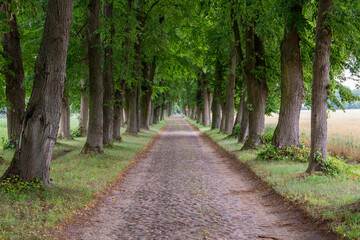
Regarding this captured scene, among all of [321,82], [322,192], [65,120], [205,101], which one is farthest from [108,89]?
[205,101]

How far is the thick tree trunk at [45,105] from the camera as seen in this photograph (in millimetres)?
7000

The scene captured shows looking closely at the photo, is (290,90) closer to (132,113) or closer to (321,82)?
(321,82)

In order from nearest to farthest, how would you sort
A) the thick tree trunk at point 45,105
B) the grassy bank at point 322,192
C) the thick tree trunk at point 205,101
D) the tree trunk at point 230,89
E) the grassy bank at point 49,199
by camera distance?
1. the grassy bank at point 49,199
2. the grassy bank at point 322,192
3. the thick tree trunk at point 45,105
4. the tree trunk at point 230,89
5. the thick tree trunk at point 205,101

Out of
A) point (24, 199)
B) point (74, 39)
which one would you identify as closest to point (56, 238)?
point (24, 199)

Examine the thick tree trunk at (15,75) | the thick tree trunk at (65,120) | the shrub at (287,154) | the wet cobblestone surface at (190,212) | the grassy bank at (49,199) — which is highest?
the thick tree trunk at (15,75)

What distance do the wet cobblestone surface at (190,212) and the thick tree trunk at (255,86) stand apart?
5517 millimetres

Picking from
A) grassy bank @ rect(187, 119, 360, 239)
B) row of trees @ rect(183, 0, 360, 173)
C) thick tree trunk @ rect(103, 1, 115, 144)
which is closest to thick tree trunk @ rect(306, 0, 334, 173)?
row of trees @ rect(183, 0, 360, 173)

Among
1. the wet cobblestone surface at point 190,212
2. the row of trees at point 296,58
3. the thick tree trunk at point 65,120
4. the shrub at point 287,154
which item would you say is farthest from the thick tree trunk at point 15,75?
the shrub at point 287,154

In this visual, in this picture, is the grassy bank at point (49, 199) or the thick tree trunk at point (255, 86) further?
the thick tree trunk at point (255, 86)

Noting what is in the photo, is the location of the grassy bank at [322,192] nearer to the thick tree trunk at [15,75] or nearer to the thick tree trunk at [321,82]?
the thick tree trunk at [321,82]

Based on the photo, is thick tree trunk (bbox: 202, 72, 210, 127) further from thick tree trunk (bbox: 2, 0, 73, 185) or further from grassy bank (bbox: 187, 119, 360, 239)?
thick tree trunk (bbox: 2, 0, 73, 185)

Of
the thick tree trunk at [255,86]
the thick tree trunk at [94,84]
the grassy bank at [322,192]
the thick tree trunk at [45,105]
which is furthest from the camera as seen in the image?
the thick tree trunk at [255,86]

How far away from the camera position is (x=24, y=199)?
6.25 m

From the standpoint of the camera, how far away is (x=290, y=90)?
12.1 metres
